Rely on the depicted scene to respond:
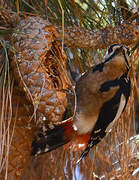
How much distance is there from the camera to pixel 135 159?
1021 mm

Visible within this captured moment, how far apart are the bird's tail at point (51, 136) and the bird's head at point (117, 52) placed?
10.2 inches

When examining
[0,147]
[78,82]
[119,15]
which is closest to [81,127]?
[78,82]

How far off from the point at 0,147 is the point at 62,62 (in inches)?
10.3

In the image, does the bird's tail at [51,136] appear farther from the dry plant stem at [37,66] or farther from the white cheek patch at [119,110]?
the white cheek patch at [119,110]

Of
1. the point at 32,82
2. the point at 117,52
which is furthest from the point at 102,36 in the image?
the point at 32,82

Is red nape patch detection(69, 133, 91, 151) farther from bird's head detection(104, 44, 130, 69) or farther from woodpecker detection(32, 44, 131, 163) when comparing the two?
bird's head detection(104, 44, 130, 69)

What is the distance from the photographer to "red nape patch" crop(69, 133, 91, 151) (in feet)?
2.77

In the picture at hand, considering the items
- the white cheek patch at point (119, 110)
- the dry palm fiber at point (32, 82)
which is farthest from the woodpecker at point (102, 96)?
the dry palm fiber at point (32, 82)

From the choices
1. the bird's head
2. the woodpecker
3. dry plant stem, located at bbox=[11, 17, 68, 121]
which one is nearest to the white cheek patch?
the woodpecker

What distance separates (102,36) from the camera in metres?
0.85

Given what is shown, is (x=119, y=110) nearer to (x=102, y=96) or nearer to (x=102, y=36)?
(x=102, y=96)

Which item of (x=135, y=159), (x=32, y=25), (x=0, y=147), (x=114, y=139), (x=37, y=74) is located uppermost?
(x=32, y=25)

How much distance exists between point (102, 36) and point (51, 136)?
13.1 inches

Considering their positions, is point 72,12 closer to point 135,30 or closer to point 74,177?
point 135,30
